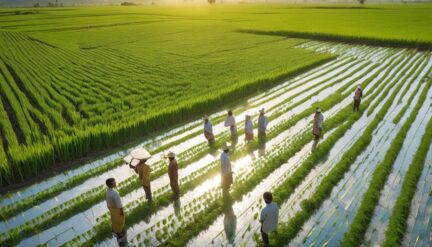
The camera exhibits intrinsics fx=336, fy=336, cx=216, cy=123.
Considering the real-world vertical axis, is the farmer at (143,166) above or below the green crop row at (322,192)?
above

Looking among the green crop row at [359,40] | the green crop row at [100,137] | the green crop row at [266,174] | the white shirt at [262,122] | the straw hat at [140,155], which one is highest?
the green crop row at [359,40]

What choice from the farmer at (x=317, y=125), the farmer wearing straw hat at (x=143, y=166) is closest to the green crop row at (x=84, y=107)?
the farmer wearing straw hat at (x=143, y=166)

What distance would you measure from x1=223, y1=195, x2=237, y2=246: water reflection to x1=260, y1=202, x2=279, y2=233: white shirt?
97 centimetres

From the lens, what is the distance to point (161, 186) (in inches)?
381

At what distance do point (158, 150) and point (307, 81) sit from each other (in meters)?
13.4

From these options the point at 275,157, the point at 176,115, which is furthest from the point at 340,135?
the point at 176,115

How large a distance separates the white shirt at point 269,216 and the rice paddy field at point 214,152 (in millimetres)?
535

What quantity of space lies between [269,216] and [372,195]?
11.5 ft

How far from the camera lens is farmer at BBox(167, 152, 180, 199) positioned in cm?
845

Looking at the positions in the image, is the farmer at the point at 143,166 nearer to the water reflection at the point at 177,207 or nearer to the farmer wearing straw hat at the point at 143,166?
the farmer wearing straw hat at the point at 143,166

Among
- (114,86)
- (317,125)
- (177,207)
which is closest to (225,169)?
(177,207)

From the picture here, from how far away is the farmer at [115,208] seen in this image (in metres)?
6.98

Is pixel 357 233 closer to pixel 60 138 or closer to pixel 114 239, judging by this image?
pixel 114 239

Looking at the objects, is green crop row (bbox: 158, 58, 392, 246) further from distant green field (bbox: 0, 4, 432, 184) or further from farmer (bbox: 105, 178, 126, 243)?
distant green field (bbox: 0, 4, 432, 184)
